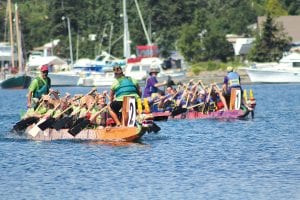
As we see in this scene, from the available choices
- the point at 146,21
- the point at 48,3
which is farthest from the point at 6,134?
the point at 48,3

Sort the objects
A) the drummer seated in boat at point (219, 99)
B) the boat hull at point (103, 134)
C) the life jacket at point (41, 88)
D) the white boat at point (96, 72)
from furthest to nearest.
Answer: the white boat at point (96, 72), the drummer seated in boat at point (219, 99), the life jacket at point (41, 88), the boat hull at point (103, 134)

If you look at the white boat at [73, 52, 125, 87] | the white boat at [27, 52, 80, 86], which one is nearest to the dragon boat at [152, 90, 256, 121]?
the white boat at [27, 52, 80, 86]

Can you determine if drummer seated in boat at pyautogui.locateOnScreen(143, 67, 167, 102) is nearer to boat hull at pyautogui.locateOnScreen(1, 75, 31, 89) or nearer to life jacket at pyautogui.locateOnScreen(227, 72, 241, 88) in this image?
life jacket at pyautogui.locateOnScreen(227, 72, 241, 88)

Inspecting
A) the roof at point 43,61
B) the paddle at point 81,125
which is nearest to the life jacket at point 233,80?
the paddle at point 81,125

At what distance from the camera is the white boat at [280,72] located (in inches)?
3516

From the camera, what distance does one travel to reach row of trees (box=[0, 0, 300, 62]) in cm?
10662

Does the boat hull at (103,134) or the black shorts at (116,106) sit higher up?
the black shorts at (116,106)

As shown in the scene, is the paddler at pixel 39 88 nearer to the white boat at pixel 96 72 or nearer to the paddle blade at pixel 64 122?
the paddle blade at pixel 64 122

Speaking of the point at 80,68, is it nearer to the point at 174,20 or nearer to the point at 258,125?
the point at 174,20

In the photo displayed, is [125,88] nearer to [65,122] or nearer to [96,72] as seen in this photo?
[65,122]

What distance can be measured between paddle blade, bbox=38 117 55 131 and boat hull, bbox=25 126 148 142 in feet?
0.62

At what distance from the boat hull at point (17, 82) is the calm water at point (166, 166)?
53306mm

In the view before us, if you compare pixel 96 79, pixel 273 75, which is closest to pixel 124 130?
pixel 273 75

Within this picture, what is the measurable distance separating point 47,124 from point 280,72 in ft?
189
